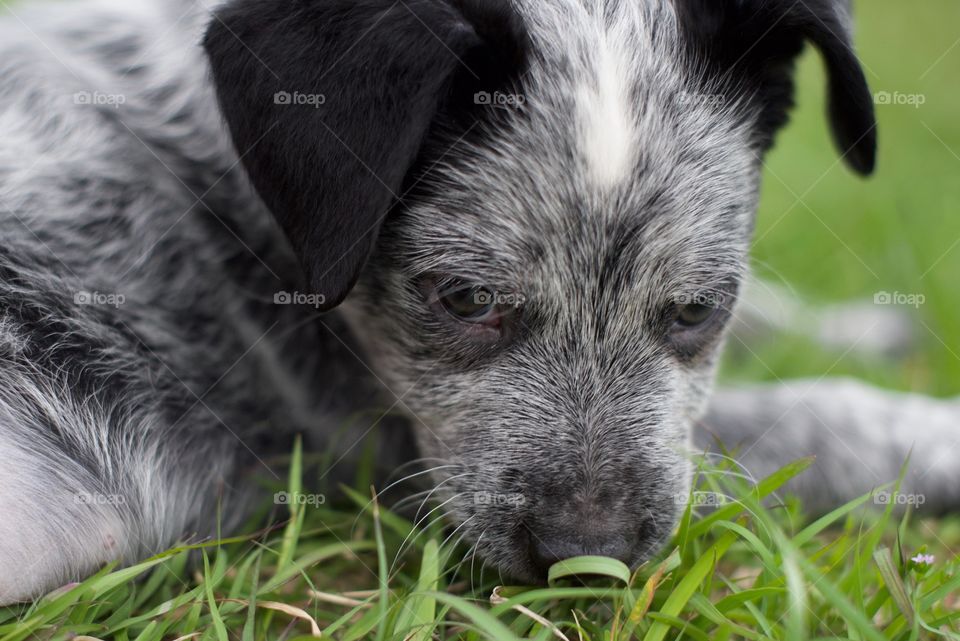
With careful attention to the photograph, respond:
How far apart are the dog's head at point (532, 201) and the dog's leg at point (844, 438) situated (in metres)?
0.99

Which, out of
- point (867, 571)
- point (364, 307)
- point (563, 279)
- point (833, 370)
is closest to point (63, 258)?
point (364, 307)

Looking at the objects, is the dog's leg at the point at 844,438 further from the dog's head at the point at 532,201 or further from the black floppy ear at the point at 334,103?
the black floppy ear at the point at 334,103

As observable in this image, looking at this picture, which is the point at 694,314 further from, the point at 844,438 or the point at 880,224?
the point at 880,224

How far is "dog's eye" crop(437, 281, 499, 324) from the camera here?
3.00 m

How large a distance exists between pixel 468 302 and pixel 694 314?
74 cm

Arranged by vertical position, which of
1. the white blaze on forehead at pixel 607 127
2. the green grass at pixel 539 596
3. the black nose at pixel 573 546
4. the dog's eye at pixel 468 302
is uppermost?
the white blaze on forehead at pixel 607 127

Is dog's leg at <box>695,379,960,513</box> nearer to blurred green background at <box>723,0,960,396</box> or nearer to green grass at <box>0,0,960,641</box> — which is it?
green grass at <box>0,0,960,641</box>

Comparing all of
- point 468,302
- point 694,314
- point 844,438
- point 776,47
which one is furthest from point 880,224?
point 468,302

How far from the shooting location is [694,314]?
3180 millimetres

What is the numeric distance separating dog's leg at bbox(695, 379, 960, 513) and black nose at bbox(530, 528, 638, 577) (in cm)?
115

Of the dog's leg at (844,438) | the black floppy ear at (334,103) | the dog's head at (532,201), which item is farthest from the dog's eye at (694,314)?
Result: the black floppy ear at (334,103)

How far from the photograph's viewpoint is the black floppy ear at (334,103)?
8.68ft

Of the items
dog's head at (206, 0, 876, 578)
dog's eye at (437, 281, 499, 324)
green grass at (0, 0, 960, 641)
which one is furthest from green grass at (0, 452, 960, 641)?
dog's eye at (437, 281, 499, 324)

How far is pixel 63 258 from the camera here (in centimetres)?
329
